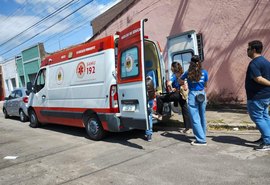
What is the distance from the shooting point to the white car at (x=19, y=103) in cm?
1199

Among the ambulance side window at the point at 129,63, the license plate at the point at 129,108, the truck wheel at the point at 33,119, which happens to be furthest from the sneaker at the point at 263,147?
the truck wheel at the point at 33,119

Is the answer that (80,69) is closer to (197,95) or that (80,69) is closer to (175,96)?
(175,96)

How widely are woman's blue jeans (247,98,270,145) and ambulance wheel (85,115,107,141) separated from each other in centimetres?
352

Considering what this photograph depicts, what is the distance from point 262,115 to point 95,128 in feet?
12.6

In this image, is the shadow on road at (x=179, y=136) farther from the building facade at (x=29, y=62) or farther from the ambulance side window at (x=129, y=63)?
the building facade at (x=29, y=62)

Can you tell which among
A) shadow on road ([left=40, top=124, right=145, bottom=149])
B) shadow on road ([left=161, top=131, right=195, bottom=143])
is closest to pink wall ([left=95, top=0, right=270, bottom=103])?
shadow on road ([left=161, top=131, right=195, bottom=143])

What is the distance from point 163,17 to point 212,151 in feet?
25.2

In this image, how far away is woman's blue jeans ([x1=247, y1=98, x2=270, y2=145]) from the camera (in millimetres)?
5301

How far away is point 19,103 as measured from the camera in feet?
40.7

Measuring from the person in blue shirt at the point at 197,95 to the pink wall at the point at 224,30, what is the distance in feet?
13.9

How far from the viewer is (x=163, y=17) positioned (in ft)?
39.5

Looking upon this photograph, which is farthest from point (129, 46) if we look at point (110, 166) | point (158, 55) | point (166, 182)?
point (166, 182)

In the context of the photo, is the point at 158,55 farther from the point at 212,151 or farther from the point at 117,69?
the point at 212,151

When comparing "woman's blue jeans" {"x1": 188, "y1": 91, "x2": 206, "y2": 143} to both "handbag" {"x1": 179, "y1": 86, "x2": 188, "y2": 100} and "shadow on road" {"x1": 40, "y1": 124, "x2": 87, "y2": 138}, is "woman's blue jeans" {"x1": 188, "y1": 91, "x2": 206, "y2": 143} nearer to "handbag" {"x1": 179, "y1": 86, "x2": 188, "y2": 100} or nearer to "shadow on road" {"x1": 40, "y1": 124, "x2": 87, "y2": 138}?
"handbag" {"x1": 179, "y1": 86, "x2": 188, "y2": 100}
